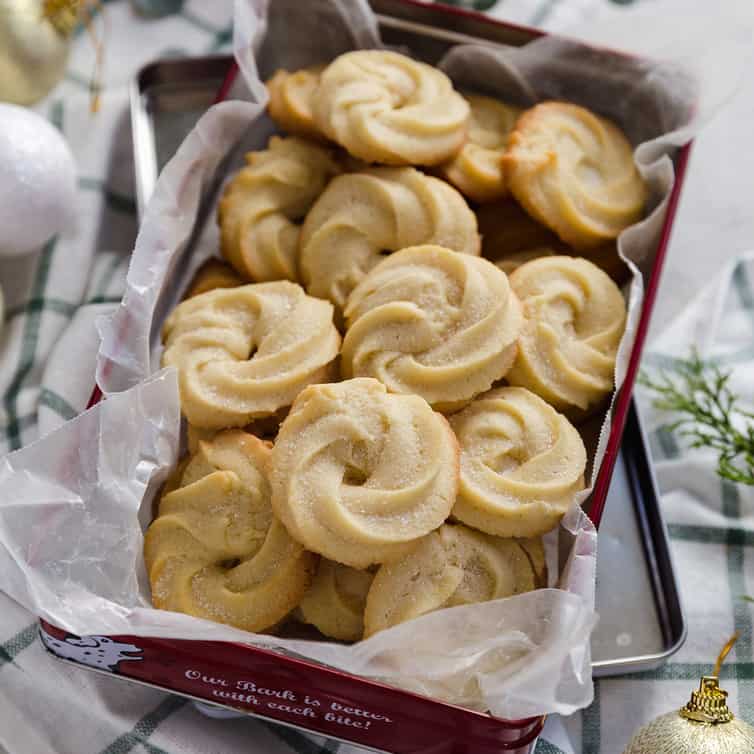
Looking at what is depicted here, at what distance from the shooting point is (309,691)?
3.85 feet

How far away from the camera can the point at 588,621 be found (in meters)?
1.12

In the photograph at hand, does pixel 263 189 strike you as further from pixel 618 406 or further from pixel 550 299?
pixel 618 406

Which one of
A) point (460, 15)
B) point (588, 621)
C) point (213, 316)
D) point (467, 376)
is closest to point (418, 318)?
point (467, 376)

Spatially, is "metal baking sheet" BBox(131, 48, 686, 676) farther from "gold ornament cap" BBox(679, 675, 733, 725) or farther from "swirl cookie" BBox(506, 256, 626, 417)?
"swirl cookie" BBox(506, 256, 626, 417)

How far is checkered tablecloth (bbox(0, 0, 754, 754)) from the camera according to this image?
1.37 metres

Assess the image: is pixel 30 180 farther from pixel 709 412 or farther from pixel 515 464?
pixel 709 412

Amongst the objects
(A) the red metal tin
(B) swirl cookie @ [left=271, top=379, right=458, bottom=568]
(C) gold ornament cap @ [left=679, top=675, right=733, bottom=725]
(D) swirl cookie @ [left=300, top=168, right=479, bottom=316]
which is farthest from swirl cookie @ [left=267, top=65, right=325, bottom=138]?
(C) gold ornament cap @ [left=679, top=675, right=733, bottom=725]

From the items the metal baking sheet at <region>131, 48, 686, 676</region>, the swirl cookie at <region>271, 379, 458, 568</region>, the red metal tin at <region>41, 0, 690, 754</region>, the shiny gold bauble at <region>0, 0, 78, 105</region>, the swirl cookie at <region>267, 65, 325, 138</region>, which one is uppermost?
the shiny gold bauble at <region>0, 0, 78, 105</region>

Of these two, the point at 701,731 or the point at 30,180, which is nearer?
the point at 701,731

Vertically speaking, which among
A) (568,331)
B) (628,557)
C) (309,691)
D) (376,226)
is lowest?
(628,557)

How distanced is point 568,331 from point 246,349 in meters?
0.38

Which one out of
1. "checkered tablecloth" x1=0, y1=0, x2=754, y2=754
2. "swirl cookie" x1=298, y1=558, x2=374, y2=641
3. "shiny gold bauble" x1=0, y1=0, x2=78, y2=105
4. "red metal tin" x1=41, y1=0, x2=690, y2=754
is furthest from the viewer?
"shiny gold bauble" x1=0, y1=0, x2=78, y2=105

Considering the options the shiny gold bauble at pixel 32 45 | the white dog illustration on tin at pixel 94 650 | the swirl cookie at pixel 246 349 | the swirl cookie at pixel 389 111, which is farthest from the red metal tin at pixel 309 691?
the shiny gold bauble at pixel 32 45

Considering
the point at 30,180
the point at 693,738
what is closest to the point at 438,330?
the point at 693,738
